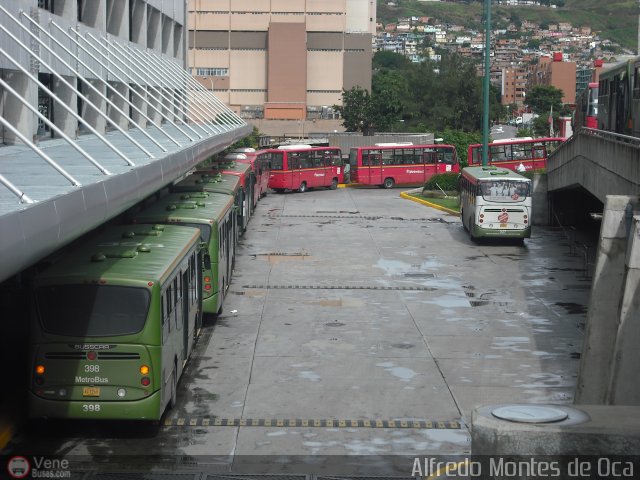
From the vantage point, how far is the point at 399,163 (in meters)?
68.8

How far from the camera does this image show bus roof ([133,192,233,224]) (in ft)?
77.0

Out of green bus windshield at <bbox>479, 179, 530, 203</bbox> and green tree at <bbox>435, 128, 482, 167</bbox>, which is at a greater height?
green tree at <bbox>435, 128, 482, 167</bbox>

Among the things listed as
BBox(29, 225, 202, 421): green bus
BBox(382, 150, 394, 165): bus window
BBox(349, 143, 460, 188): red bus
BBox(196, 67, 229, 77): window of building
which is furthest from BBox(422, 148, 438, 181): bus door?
BBox(196, 67, 229, 77): window of building

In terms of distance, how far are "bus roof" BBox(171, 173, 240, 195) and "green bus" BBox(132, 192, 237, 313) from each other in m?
3.26

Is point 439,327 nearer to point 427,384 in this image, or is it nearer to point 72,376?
point 427,384

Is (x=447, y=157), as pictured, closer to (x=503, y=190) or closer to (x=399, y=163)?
(x=399, y=163)

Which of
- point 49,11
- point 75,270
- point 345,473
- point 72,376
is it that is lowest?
point 345,473

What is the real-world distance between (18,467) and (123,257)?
3.71 meters

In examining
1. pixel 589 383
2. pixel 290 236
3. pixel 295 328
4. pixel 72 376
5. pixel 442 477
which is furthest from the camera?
pixel 290 236

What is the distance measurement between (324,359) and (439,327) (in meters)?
4.46

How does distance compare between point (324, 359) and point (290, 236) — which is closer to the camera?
point (324, 359)

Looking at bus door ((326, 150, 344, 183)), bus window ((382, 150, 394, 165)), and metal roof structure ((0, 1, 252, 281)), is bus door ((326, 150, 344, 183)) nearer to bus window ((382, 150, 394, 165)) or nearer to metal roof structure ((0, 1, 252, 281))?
bus window ((382, 150, 394, 165))

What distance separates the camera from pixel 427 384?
19.9 metres

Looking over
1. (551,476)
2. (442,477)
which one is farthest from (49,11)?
(551,476)
